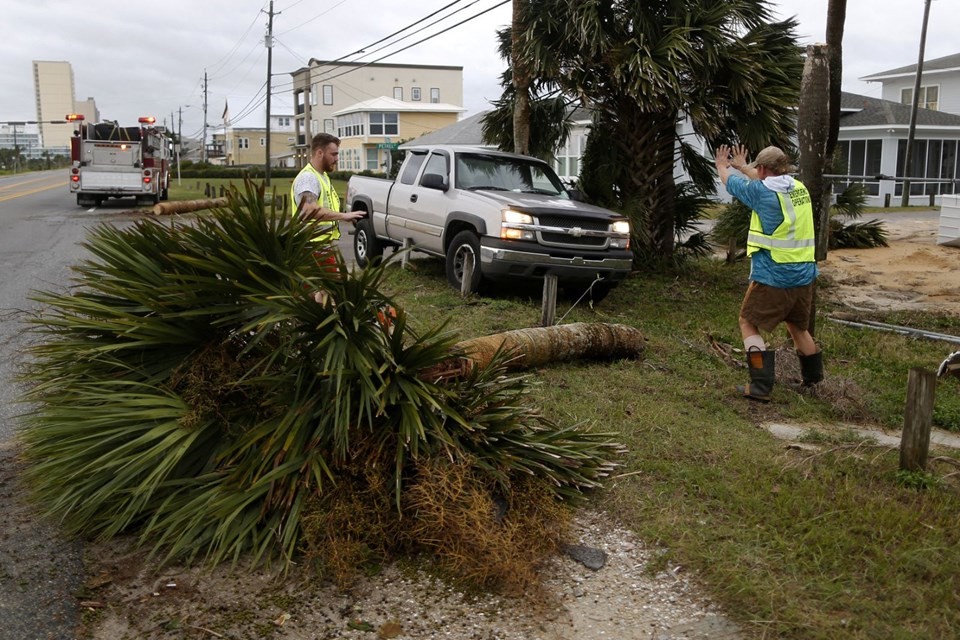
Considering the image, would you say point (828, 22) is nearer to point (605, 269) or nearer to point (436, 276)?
point (605, 269)

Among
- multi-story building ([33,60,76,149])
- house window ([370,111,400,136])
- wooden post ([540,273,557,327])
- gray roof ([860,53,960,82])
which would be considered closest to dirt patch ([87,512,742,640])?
wooden post ([540,273,557,327])

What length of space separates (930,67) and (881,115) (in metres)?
9.40

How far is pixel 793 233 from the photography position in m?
6.48

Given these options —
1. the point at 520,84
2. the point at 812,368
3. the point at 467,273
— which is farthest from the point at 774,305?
the point at 520,84

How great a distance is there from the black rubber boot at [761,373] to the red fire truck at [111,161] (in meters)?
24.3

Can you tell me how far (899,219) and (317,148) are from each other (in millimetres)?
22583

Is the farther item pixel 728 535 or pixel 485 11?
pixel 485 11

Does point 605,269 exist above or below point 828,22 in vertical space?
below

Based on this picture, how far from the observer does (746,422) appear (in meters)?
6.15

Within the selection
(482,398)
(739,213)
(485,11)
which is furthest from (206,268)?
(485,11)

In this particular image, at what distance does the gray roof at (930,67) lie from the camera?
40.0 meters

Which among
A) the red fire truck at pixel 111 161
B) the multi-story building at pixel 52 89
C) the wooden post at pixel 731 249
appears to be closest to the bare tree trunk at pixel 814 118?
the wooden post at pixel 731 249

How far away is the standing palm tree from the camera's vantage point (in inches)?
448

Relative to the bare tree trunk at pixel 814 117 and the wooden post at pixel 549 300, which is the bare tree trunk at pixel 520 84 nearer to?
the wooden post at pixel 549 300
